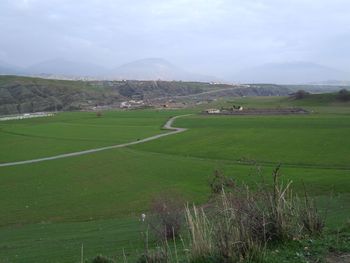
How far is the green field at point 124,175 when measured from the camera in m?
20.4

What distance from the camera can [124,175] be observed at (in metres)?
42.7

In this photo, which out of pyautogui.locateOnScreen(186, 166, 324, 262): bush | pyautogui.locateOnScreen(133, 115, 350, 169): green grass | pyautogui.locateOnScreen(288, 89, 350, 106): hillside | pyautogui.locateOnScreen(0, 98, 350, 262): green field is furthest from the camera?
pyautogui.locateOnScreen(288, 89, 350, 106): hillside

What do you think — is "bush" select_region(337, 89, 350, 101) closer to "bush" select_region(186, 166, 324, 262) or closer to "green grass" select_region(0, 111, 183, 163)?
"green grass" select_region(0, 111, 183, 163)

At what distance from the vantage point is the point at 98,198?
33.1m

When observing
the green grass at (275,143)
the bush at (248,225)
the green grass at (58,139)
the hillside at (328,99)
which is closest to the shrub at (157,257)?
the bush at (248,225)

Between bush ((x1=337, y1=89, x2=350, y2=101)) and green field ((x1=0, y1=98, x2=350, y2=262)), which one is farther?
bush ((x1=337, y1=89, x2=350, y2=101))

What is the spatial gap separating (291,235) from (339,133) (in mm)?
61657

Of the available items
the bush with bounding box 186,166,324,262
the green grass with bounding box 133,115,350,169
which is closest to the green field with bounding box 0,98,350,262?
the green grass with bounding box 133,115,350,169

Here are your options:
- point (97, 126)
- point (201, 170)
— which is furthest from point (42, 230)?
point (97, 126)

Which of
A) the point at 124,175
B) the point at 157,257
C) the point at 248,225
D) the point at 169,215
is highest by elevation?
the point at 248,225

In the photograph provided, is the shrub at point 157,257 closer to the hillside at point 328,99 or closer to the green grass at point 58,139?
the green grass at point 58,139

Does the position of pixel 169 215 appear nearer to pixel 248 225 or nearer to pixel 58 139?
pixel 248 225

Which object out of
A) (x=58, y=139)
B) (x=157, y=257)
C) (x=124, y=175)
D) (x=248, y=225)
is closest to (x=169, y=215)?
(x=248, y=225)

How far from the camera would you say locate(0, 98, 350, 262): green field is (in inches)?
→ 802
